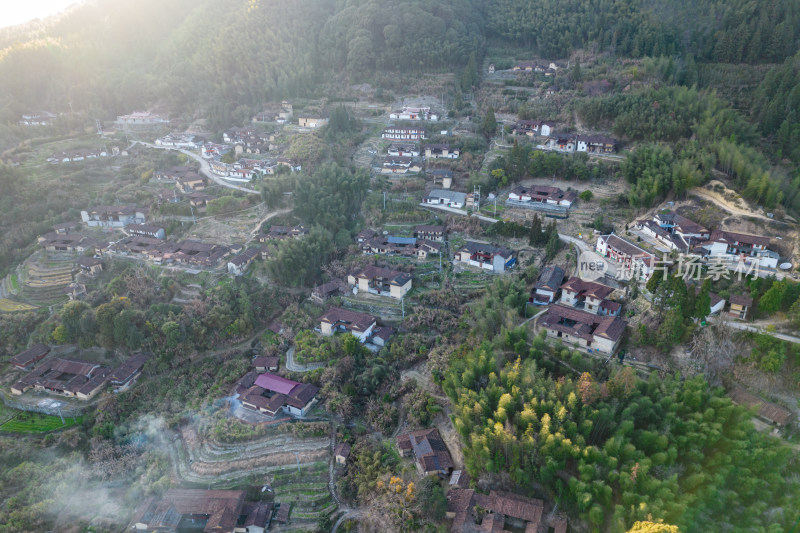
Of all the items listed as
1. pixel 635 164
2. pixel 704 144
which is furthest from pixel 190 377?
pixel 704 144

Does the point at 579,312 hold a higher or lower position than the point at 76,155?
lower

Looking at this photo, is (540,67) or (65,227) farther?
(540,67)

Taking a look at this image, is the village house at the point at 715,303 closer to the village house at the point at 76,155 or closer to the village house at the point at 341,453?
the village house at the point at 341,453

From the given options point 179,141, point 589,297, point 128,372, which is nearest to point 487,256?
point 589,297

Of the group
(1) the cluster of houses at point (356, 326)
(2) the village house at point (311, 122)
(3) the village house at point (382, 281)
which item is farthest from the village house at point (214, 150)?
(1) the cluster of houses at point (356, 326)

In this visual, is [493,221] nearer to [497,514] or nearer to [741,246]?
[741,246]

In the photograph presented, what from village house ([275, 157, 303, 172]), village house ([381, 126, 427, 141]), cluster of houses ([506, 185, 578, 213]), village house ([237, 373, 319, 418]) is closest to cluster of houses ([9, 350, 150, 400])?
village house ([237, 373, 319, 418])
